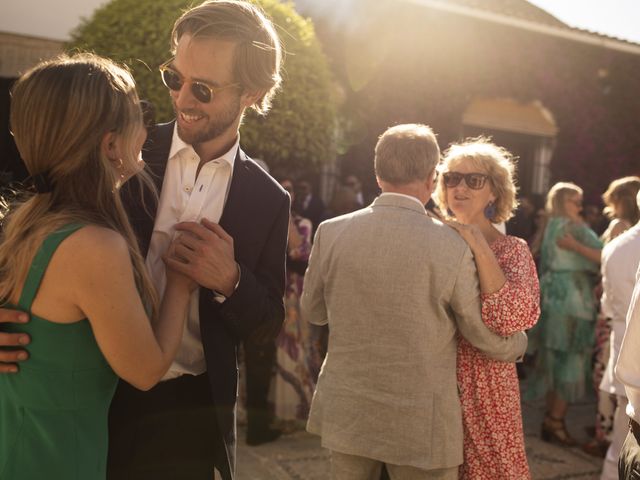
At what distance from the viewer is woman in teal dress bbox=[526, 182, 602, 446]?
5.50 metres

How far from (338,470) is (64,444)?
137 cm

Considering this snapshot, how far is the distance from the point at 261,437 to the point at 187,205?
11.4ft

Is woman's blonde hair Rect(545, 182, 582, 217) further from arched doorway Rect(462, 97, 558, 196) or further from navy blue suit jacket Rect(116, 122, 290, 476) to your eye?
arched doorway Rect(462, 97, 558, 196)

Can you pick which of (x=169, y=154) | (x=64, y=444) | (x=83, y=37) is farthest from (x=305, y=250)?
(x=64, y=444)

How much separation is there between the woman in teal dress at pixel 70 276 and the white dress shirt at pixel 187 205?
336mm

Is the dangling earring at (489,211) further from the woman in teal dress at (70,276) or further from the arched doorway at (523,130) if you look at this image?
the arched doorway at (523,130)

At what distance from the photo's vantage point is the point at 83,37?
5.15 meters

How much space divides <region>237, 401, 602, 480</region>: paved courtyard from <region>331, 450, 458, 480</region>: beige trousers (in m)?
1.90

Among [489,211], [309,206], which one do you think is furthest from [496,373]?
[309,206]

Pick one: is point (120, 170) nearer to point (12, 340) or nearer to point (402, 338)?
point (12, 340)

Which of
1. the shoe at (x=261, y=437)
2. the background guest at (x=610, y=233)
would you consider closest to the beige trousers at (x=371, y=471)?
the shoe at (x=261, y=437)

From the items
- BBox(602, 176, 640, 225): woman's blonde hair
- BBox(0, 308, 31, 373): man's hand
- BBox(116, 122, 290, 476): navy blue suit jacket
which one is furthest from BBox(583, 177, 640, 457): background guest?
BBox(0, 308, 31, 373): man's hand

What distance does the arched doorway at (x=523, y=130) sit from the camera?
12484mm

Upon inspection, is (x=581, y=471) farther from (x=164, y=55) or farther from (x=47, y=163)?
(x=47, y=163)
